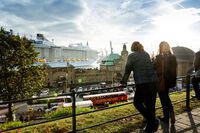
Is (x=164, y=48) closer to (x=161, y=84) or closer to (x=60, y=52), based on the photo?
(x=161, y=84)

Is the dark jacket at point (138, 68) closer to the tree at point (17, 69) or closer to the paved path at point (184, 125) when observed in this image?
the paved path at point (184, 125)

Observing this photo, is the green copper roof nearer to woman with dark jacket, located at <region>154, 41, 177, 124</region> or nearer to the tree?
the tree

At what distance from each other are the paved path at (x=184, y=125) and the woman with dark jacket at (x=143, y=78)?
21.2 inches

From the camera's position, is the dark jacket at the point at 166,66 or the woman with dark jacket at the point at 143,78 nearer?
the woman with dark jacket at the point at 143,78

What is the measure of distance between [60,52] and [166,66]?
128579 mm

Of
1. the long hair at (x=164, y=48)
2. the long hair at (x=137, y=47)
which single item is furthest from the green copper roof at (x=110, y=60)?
the long hair at (x=137, y=47)

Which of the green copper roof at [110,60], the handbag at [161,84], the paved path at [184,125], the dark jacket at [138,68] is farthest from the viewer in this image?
the green copper roof at [110,60]

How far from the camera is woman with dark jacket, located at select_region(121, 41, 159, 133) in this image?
4301 millimetres

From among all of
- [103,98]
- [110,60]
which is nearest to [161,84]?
[103,98]

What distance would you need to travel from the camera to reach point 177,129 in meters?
4.88

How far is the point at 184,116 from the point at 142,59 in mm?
2675

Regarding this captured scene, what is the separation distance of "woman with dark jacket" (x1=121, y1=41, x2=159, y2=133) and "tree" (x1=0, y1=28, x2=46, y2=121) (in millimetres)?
22351

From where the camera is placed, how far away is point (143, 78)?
4.28 metres

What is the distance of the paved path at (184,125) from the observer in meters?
4.80
